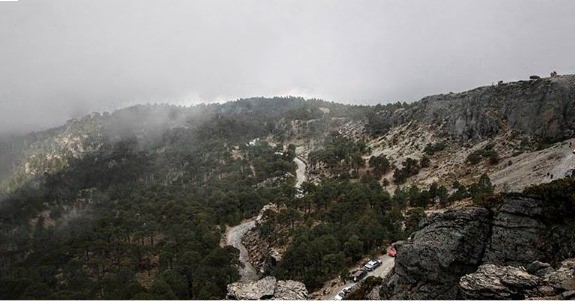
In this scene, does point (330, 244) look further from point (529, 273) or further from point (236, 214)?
point (236, 214)

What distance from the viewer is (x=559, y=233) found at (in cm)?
2941

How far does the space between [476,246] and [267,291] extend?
725 inches

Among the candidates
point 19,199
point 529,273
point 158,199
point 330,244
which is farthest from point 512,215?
point 19,199

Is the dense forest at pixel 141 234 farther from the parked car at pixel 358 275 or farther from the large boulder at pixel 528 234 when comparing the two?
the large boulder at pixel 528 234

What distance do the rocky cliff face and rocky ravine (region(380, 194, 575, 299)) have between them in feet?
246

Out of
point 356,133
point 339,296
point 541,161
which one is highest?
point 356,133

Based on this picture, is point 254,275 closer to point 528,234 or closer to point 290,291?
point 290,291

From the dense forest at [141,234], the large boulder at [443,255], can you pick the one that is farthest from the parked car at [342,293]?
the dense forest at [141,234]

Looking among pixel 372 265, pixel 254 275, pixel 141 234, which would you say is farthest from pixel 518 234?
pixel 141 234

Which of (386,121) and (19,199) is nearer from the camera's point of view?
(386,121)

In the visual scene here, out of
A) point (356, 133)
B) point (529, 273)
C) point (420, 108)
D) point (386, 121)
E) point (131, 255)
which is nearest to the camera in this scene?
point (529, 273)

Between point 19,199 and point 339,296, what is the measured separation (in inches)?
7939

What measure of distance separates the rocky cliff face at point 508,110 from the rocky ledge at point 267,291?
Answer: 270 feet

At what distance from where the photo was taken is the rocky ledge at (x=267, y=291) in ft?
121
